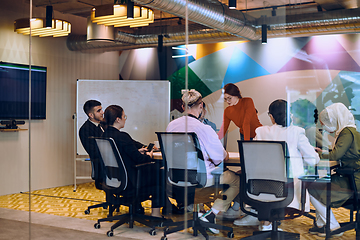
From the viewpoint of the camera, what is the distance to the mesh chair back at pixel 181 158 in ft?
13.5

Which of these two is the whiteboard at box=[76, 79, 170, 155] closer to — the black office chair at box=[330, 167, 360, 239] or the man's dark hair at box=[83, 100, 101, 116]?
the man's dark hair at box=[83, 100, 101, 116]

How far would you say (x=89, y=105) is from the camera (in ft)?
14.0

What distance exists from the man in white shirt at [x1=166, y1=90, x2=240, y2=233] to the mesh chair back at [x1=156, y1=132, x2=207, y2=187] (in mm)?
86

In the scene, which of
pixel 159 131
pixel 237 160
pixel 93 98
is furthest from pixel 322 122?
pixel 93 98

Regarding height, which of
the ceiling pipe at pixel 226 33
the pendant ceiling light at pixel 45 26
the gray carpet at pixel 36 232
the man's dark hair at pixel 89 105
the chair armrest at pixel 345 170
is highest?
the pendant ceiling light at pixel 45 26

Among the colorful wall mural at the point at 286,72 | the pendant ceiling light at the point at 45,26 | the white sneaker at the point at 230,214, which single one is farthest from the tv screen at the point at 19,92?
the white sneaker at the point at 230,214

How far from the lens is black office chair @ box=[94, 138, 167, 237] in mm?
4152

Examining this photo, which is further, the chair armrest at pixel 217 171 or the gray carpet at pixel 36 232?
the gray carpet at pixel 36 232

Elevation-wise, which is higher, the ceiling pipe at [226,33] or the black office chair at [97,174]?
the ceiling pipe at [226,33]

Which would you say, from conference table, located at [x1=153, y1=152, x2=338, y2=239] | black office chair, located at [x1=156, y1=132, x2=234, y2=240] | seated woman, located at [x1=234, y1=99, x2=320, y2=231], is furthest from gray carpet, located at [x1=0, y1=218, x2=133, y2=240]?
seated woman, located at [x1=234, y1=99, x2=320, y2=231]

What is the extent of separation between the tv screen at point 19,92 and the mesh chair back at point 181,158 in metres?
1.67

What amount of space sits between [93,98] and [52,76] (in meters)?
0.70

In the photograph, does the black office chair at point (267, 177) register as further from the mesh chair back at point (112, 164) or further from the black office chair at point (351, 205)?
the mesh chair back at point (112, 164)

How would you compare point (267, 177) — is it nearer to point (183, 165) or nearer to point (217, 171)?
point (217, 171)
